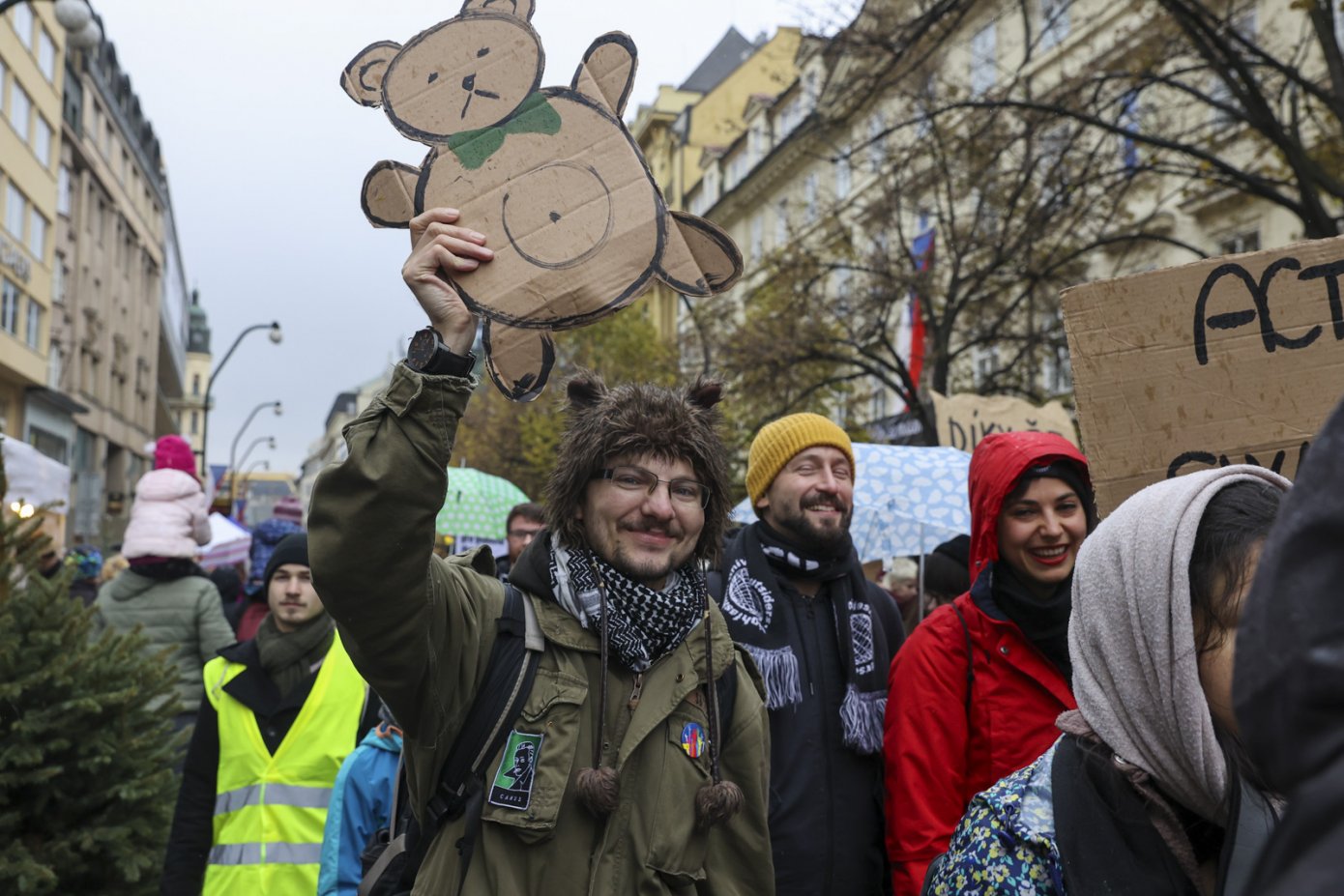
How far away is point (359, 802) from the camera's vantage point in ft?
11.3

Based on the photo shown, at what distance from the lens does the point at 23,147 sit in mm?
34594

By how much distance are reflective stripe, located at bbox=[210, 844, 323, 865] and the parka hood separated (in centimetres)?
312

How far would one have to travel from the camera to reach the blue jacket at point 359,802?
3.39m

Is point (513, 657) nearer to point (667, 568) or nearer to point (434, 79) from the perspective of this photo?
point (667, 568)

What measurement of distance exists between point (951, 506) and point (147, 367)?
56.6 metres

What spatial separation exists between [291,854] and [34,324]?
3741 centimetres

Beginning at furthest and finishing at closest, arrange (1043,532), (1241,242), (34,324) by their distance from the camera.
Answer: (34,324) < (1241,242) < (1043,532)

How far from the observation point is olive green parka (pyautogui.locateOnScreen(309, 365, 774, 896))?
2.22 meters

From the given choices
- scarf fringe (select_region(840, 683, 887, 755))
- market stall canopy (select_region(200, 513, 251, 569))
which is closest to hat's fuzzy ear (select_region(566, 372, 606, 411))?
scarf fringe (select_region(840, 683, 887, 755))

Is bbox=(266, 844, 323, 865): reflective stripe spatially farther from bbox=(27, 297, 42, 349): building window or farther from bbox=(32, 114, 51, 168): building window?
bbox=(32, 114, 51, 168): building window

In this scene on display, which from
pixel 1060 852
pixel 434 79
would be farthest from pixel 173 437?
pixel 1060 852

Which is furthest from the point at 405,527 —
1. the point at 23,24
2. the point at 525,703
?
the point at 23,24

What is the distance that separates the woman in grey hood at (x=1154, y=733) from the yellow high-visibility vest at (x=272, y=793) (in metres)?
2.81

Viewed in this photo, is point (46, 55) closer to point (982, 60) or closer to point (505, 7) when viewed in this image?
point (982, 60)
